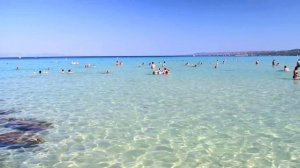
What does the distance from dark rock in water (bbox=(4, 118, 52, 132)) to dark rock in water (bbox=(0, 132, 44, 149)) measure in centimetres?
84

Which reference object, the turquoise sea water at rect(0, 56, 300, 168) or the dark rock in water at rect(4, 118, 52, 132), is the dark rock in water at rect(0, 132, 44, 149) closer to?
the turquoise sea water at rect(0, 56, 300, 168)

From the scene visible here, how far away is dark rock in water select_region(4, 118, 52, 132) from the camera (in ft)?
45.6

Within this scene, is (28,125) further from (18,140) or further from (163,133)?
(163,133)

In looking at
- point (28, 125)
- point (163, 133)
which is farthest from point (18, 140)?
point (163, 133)

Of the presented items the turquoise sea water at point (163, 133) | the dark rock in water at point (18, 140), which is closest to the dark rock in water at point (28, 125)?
the turquoise sea water at point (163, 133)

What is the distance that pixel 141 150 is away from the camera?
11.0 meters

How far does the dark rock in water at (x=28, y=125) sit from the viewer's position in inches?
547

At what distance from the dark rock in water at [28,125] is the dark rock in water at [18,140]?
0.84m

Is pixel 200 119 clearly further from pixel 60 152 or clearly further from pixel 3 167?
pixel 3 167

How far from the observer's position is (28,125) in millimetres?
14484

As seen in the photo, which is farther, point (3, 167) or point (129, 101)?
point (129, 101)

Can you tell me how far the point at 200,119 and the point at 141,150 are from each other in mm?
5219

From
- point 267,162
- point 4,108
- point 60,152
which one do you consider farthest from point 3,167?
point 4,108

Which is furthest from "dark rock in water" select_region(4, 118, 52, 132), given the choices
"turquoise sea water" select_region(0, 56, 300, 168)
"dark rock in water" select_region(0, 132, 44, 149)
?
"dark rock in water" select_region(0, 132, 44, 149)
